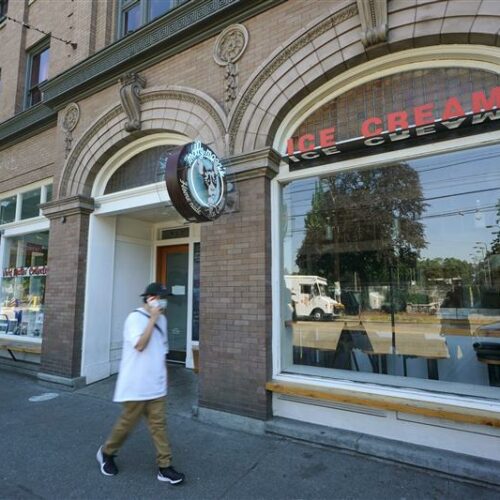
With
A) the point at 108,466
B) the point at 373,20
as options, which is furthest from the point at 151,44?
the point at 108,466

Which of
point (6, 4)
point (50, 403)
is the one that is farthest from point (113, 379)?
point (6, 4)

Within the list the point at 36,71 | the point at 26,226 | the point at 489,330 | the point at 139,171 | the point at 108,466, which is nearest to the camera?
the point at 108,466

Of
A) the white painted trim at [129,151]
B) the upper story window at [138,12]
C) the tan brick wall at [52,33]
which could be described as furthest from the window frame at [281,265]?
the tan brick wall at [52,33]

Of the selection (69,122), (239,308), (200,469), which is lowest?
(200,469)

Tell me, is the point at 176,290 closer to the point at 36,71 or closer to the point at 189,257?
the point at 189,257

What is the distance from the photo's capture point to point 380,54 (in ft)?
15.1

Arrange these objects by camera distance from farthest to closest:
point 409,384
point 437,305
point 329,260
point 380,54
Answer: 1. point 329,260
2. point 437,305
3. point 380,54
4. point 409,384

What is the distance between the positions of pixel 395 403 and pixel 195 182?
126 inches

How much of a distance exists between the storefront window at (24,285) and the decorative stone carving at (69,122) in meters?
2.12

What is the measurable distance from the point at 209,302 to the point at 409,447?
2.84m

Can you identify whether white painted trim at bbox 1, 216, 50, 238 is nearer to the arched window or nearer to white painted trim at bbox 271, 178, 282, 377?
the arched window

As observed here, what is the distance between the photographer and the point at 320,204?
5.52 m

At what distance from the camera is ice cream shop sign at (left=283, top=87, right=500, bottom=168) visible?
12.5 ft

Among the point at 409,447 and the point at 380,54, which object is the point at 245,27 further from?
the point at 409,447
